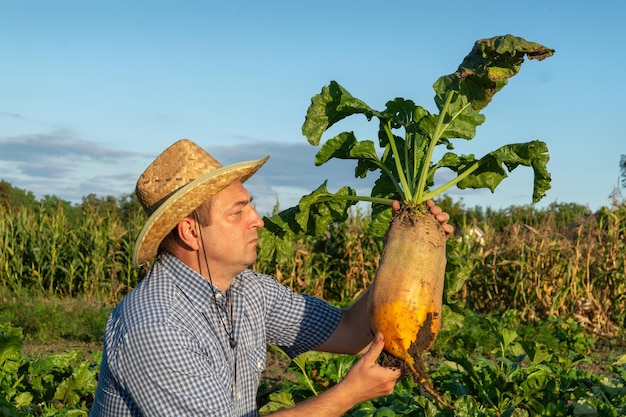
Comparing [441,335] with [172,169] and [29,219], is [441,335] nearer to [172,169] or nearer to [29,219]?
[172,169]

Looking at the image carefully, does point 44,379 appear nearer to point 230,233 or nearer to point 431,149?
point 230,233

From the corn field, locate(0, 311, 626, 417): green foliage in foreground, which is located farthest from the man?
the corn field

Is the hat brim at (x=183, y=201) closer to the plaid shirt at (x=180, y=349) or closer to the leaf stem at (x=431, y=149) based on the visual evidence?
the plaid shirt at (x=180, y=349)

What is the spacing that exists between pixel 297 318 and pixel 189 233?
830mm

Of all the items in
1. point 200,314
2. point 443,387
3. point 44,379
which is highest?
point 200,314

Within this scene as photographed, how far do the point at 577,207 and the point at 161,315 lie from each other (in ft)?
106

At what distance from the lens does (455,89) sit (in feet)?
12.2

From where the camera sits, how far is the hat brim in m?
3.23

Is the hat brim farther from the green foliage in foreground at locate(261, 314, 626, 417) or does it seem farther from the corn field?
the corn field

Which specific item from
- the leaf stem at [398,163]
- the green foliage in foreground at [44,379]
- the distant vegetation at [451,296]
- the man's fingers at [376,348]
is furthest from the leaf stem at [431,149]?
the green foliage in foreground at [44,379]

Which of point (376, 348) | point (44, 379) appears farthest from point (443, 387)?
point (44, 379)

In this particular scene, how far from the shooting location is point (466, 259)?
436 inches

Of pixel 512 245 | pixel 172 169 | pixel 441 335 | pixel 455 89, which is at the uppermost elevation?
pixel 455 89

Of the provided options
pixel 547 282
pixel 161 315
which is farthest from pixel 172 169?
pixel 547 282
